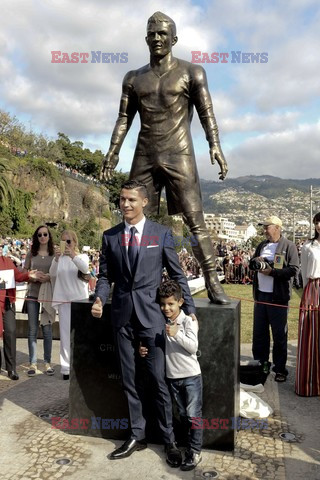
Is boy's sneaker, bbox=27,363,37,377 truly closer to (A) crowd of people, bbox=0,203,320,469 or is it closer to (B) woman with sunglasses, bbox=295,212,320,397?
(A) crowd of people, bbox=0,203,320,469

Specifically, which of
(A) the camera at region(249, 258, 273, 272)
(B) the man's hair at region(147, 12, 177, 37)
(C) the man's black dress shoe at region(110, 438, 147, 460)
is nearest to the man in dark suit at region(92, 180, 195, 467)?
(C) the man's black dress shoe at region(110, 438, 147, 460)

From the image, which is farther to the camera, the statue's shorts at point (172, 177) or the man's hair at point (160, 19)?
the statue's shorts at point (172, 177)

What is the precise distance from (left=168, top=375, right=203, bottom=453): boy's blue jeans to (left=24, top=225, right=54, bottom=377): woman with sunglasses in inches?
109

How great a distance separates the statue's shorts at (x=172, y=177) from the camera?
4062 millimetres

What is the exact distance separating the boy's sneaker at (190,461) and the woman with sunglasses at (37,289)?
2874 millimetres

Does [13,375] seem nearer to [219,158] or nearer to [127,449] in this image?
[127,449]

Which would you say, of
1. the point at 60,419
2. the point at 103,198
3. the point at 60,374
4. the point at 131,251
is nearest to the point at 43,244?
the point at 60,374

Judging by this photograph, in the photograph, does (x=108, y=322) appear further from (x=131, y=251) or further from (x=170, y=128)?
(x=170, y=128)

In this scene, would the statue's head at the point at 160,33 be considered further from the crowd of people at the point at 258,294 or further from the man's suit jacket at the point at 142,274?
the crowd of people at the point at 258,294

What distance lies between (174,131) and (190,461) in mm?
2724

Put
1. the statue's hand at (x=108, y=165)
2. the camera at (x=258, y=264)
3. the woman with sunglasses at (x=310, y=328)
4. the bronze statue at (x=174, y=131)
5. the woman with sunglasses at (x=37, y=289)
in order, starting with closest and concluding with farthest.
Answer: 1. the bronze statue at (x=174, y=131)
2. the statue's hand at (x=108, y=165)
3. the woman with sunglasses at (x=310, y=328)
4. the camera at (x=258, y=264)
5. the woman with sunglasses at (x=37, y=289)

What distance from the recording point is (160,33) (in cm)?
395

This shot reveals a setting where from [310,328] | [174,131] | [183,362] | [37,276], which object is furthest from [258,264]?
[37,276]

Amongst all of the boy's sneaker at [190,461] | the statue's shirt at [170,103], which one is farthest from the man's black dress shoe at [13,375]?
the statue's shirt at [170,103]
